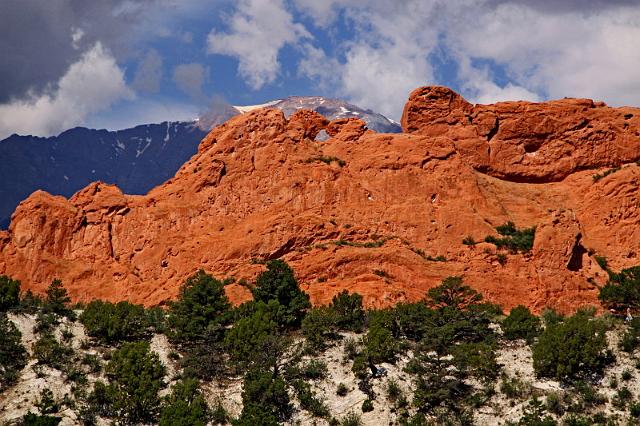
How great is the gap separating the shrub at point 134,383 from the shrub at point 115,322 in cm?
413

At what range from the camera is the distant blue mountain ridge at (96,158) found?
11469 cm

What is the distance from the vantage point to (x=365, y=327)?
181ft

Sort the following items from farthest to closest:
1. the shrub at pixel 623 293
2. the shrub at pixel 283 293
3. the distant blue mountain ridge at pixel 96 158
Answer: the distant blue mountain ridge at pixel 96 158
the shrub at pixel 623 293
the shrub at pixel 283 293

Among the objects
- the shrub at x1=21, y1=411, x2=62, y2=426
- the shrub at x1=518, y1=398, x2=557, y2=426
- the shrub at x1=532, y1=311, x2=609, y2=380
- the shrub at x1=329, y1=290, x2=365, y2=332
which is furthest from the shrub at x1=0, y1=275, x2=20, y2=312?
the shrub at x1=532, y1=311, x2=609, y2=380

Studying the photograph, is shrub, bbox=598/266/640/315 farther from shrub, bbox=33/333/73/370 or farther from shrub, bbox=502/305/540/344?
shrub, bbox=33/333/73/370

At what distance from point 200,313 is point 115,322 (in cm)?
531

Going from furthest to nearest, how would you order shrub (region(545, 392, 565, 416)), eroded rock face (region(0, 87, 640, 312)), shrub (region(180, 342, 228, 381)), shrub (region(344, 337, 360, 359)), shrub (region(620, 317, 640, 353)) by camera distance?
eroded rock face (region(0, 87, 640, 312)) → shrub (region(344, 337, 360, 359)) → shrub (region(620, 317, 640, 353)) → shrub (region(180, 342, 228, 381)) → shrub (region(545, 392, 565, 416))

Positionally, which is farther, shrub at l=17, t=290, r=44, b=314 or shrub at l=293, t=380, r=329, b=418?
shrub at l=17, t=290, r=44, b=314

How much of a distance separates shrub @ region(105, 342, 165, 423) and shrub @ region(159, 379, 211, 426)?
1005 mm

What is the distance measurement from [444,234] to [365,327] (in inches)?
396

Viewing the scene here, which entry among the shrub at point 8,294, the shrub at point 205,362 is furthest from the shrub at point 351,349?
the shrub at point 8,294

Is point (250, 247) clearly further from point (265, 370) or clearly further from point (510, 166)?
point (510, 166)

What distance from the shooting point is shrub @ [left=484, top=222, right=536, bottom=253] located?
59375 millimetres

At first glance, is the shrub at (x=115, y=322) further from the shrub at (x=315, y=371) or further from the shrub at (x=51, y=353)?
the shrub at (x=315, y=371)
